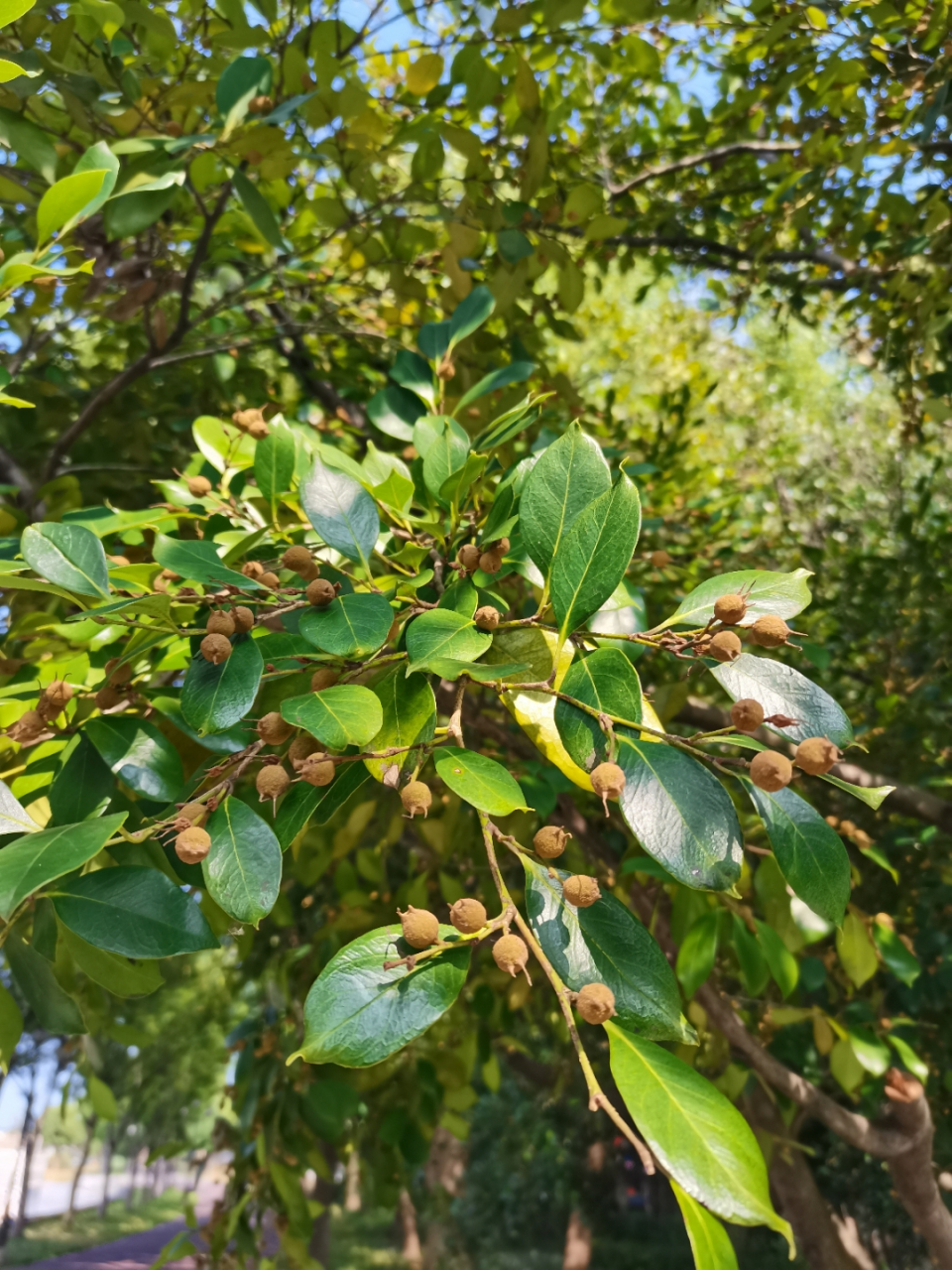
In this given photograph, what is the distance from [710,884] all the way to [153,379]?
2.22 m

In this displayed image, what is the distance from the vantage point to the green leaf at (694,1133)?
0.42 meters

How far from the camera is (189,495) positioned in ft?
3.29

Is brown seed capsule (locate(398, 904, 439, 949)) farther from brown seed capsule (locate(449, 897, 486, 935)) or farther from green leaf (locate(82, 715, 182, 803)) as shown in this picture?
green leaf (locate(82, 715, 182, 803))

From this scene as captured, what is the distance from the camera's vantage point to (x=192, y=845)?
542mm

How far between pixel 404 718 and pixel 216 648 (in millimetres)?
138

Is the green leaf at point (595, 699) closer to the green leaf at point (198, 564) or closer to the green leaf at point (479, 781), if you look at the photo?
the green leaf at point (479, 781)

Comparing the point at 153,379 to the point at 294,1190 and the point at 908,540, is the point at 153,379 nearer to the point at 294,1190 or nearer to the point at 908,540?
the point at 294,1190

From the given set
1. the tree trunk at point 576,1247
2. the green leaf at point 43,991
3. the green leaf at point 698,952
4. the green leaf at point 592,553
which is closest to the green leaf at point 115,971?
the green leaf at point 43,991

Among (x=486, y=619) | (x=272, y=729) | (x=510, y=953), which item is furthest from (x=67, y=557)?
(x=510, y=953)

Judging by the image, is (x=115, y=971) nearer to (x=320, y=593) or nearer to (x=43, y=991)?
(x=43, y=991)

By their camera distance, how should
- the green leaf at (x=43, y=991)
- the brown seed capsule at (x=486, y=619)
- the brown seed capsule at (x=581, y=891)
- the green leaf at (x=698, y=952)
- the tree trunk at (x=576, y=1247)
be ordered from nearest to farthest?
the brown seed capsule at (x=581, y=891) < the brown seed capsule at (x=486, y=619) < the green leaf at (x=43, y=991) < the green leaf at (x=698, y=952) < the tree trunk at (x=576, y=1247)

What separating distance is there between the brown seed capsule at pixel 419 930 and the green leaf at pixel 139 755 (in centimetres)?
28

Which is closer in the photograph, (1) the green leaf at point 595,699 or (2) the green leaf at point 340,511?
(1) the green leaf at point 595,699

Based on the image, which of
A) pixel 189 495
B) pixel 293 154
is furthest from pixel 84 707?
pixel 293 154
